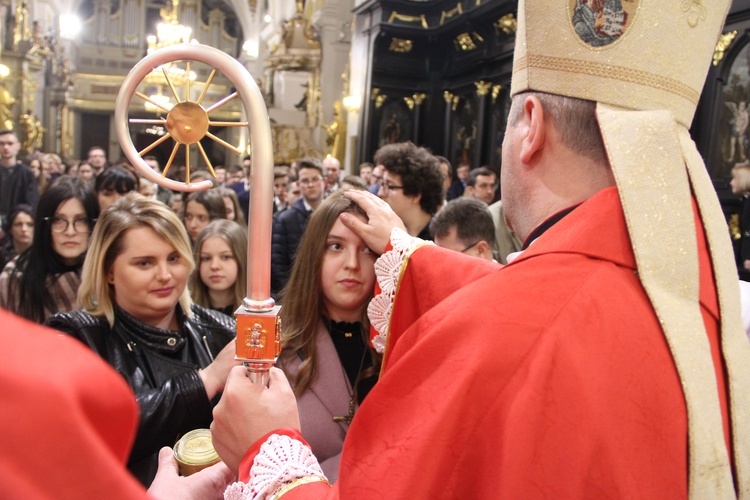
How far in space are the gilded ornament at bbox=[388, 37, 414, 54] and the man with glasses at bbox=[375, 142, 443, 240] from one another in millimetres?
9775

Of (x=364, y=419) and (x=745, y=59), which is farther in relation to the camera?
(x=745, y=59)

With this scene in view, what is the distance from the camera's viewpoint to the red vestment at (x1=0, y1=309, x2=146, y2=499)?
1.43ft

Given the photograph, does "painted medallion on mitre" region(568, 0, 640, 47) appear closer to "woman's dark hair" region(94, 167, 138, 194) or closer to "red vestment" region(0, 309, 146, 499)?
"red vestment" region(0, 309, 146, 499)

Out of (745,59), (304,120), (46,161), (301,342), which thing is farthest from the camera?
(304,120)

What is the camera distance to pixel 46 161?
9.52 metres

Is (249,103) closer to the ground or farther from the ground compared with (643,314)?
farther from the ground

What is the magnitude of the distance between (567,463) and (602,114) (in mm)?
593

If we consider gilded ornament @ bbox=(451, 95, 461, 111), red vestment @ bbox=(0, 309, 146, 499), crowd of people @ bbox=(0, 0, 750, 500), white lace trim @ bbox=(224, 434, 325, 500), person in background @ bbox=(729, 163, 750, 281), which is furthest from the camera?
gilded ornament @ bbox=(451, 95, 461, 111)

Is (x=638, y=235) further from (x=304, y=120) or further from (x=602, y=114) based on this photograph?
(x=304, y=120)

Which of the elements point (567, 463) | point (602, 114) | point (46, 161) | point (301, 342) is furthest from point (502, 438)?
point (46, 161)

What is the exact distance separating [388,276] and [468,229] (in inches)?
65.1

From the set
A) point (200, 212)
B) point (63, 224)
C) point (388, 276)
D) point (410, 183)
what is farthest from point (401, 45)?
point (388, 276)

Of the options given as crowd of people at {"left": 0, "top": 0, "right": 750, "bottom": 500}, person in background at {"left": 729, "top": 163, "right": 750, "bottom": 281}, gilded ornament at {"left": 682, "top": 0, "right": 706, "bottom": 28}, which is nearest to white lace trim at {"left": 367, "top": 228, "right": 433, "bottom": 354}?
crowd of people at {"left": 0, "top": 0, "right": 750, "bottom": 500}

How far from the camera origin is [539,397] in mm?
947
